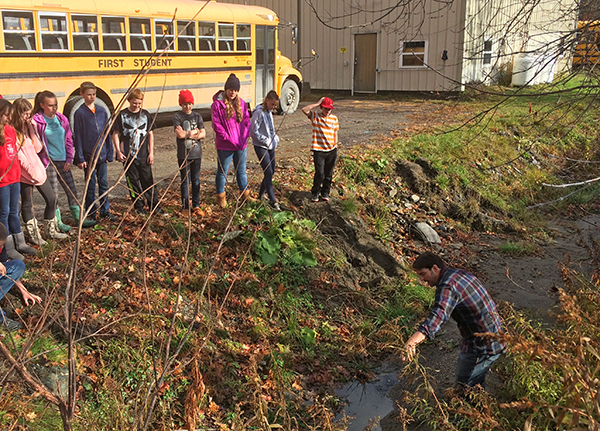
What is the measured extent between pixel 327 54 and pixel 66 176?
1706 centimetres

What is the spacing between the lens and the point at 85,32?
37.7 ft

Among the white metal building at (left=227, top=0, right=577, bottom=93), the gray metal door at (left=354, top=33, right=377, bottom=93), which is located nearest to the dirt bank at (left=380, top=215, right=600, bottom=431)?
the white metal building at (left=227, top=0, right=577, bottom=93)

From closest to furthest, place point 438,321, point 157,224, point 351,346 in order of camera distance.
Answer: point 438,321
point 351,346
point 157,224

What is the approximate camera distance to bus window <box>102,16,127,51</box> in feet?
38.7

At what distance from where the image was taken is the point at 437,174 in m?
11.8

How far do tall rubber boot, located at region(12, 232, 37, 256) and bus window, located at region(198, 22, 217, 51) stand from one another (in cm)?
877

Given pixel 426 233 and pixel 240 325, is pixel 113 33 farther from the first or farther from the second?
pixel 240 325

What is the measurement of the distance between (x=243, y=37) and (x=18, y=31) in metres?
6.08

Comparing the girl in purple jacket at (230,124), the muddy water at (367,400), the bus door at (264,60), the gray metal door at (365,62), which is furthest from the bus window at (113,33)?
the gray metal door at (365,62)

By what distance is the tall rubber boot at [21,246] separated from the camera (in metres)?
6.24

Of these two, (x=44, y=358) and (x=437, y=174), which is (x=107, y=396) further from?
(x=437, y=174)

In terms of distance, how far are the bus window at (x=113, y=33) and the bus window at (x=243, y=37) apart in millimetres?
3585

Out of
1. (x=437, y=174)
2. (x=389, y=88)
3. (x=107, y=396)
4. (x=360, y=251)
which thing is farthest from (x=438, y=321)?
(x=389, y=88)

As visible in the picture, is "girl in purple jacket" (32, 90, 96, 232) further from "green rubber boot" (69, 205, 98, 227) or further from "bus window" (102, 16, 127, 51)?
"bus window" (102, 16, 127, 51)
